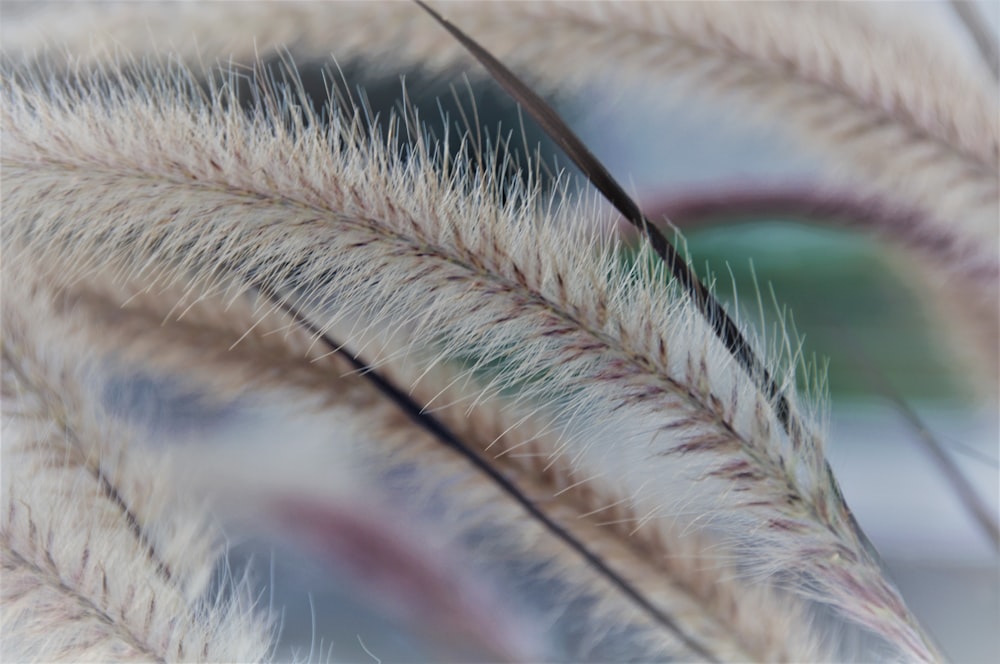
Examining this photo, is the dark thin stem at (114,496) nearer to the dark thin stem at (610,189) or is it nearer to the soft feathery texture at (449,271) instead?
the soft feathery texture at (449,271)

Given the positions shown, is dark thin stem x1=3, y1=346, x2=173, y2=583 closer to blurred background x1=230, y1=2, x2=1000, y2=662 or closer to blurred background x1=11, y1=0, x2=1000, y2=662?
blurred background x1=11, y1=0, x2=1000, y2=662

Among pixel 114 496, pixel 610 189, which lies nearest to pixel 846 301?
pixel 610 189

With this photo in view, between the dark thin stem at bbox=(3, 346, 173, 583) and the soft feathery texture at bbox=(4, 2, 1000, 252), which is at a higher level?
the soft feathery texture at bbox=(4, 2, 1000, 252)

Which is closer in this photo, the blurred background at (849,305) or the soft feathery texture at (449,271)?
the soft feathery texture at (449,271)

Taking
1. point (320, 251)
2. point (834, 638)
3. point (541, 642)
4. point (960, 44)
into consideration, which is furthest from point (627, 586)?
point (960, 44)

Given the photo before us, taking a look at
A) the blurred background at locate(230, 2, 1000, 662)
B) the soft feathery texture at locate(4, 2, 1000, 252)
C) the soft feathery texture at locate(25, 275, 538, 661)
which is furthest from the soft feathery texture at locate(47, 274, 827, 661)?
the soft feathery texture at locate(4, 2, 1000, 252)

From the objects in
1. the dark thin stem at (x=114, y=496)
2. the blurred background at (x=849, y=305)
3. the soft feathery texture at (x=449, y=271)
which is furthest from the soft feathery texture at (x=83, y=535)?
the blurred background at (x=849, y=305)
